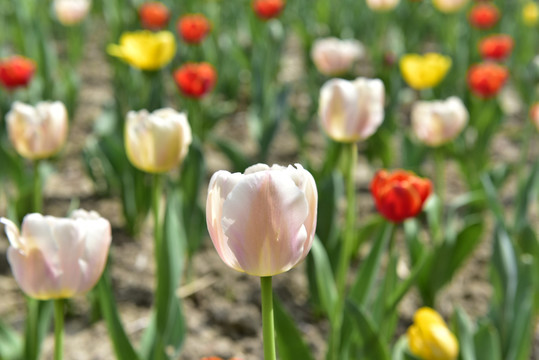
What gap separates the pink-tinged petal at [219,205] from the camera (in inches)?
30.7

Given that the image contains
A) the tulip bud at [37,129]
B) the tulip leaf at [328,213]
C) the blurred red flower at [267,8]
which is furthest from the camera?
the blurred red flower at [267,8]

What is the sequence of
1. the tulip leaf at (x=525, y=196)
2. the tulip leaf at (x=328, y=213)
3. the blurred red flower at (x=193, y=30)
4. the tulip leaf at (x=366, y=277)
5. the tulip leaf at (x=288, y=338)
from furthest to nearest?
the blurred red flower at (x=193, y=30) < the tulip leaf at (x=525, y=196) < the tulip leaf at (x=328, y=213) < the tulip leaf at (x=366, y=277) < the tulip leaf at (x=288, y=338)

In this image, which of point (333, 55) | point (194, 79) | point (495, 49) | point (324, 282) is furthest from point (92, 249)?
point (495, 49)

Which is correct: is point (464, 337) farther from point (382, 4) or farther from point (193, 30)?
point (382, 4)

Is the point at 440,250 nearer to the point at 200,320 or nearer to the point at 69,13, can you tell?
the point at 200,320

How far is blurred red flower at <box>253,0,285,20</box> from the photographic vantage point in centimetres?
350

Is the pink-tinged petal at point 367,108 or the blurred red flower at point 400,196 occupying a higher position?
the pink-tinged petal at point 367,108

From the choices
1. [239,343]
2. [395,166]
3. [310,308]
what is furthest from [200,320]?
[395,166]

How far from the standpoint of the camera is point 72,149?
3279 millimetres

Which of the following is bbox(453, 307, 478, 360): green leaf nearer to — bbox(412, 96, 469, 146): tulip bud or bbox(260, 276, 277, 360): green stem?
bbox(260, 276, 277, 360): green stem

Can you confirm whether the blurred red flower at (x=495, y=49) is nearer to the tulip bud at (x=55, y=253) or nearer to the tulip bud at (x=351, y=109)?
the tulip bud at (x=351, y=109)

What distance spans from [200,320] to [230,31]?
2.50m

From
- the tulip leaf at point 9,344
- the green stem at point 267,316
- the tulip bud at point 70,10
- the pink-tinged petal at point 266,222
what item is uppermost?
the pink-tinged petal at point 266,222

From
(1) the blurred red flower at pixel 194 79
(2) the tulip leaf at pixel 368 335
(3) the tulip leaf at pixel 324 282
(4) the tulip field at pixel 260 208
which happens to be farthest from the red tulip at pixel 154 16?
(2) the tulip leaf at pixel 368 335
